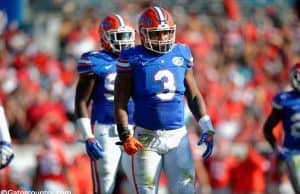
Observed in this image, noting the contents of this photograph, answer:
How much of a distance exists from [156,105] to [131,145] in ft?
1.40

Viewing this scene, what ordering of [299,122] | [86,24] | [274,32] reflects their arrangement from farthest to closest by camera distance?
[274,32] → [86,24] → [299,122]

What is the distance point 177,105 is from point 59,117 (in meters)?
5.66

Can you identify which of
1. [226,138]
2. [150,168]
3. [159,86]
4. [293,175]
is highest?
[159,86]

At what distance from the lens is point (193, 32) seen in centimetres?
1836

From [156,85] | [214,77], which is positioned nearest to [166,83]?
[156,85]

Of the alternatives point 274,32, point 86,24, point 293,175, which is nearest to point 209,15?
point 274,32

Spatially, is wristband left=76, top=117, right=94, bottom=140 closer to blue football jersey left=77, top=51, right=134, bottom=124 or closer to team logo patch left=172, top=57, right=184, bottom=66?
blue football jersey left=77, top=51, right=134, bottom=124

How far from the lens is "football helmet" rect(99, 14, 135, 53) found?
9.18 meters

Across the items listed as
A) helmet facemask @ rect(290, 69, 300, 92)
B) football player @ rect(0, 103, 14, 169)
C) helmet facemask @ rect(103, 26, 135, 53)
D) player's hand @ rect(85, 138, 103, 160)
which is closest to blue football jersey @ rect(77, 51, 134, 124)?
helmet facemask @ rect(103, 26, 135, 53)

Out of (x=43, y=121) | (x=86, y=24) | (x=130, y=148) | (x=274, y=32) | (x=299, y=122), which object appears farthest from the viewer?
(x=274, y=32)

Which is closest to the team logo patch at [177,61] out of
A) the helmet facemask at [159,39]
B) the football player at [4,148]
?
the helmet facemask at [159,39]

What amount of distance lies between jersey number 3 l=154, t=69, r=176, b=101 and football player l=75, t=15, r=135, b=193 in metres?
0.93

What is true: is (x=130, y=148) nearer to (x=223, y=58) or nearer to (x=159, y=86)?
(x=159, y=86)

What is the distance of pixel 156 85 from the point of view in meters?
8.06
